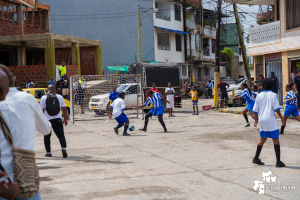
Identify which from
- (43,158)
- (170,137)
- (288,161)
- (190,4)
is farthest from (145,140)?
(190,4)

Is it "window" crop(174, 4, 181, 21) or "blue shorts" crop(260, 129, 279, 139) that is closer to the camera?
"blue shorts" crop(260, 129, 279, 139)

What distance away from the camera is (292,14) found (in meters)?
19.7

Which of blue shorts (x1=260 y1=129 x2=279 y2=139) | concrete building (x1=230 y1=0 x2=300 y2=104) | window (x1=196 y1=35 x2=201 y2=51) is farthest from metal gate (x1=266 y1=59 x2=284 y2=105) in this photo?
window (x1=196 y1=35 x2=201 y2=51)

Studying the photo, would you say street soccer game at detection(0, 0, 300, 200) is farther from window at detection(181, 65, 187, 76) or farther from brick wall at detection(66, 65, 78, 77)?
window at detection(181, 65, 187, 76)

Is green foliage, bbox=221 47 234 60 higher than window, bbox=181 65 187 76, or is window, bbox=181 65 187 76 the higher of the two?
green foliage, bbox=221 47 234 60

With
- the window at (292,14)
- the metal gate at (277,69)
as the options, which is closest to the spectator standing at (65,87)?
the metal gate at (277,69)

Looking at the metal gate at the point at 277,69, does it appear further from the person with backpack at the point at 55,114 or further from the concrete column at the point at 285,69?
the person with backpack at the point at 55,114

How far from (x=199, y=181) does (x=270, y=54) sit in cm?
1659

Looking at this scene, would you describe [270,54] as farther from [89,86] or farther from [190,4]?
[190,4]

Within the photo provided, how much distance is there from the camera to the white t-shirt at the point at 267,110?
24.6ft

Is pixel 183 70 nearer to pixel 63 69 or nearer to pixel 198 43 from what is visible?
pixel 198 43

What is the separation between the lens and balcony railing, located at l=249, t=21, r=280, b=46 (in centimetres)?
2077

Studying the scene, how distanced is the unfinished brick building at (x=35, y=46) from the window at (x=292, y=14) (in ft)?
45.2

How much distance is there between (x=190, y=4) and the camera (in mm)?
43219
